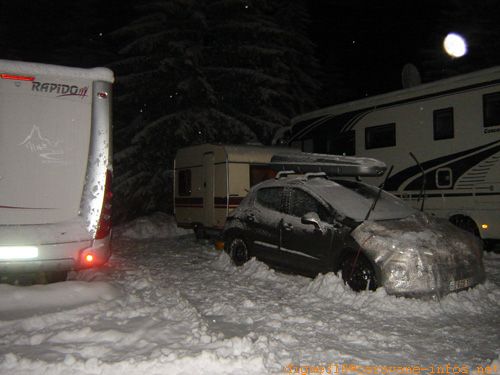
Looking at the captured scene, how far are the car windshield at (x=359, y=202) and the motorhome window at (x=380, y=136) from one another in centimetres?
341

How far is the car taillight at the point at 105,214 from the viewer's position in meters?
6.07

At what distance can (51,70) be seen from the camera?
5934 millimetres

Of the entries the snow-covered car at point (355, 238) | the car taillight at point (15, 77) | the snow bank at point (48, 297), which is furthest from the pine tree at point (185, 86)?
the snow bank at point (48, 297)

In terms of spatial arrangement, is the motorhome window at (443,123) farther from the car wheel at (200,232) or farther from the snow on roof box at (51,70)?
the snow on roof box at (51,70)

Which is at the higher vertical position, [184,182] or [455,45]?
[455,45]

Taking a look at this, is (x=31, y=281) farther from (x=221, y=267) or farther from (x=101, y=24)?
(x=101, y=24)

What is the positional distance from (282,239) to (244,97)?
1229 centimetres

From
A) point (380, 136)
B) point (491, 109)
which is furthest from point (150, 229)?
point (491, 109)

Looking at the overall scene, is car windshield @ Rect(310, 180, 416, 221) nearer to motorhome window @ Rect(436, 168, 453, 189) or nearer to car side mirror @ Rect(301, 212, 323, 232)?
car side mirror @ Rect(301, 212, 323, 232)

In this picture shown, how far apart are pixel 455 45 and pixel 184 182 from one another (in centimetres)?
2487

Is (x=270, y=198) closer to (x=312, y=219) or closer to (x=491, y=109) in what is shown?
(x=312, y=219)

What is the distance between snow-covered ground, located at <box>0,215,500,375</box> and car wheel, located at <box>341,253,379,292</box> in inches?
5.5

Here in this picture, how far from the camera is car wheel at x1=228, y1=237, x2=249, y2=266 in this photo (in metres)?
8.48

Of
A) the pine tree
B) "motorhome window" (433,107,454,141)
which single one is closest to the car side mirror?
"motorhome window" (433,107,454,141)
